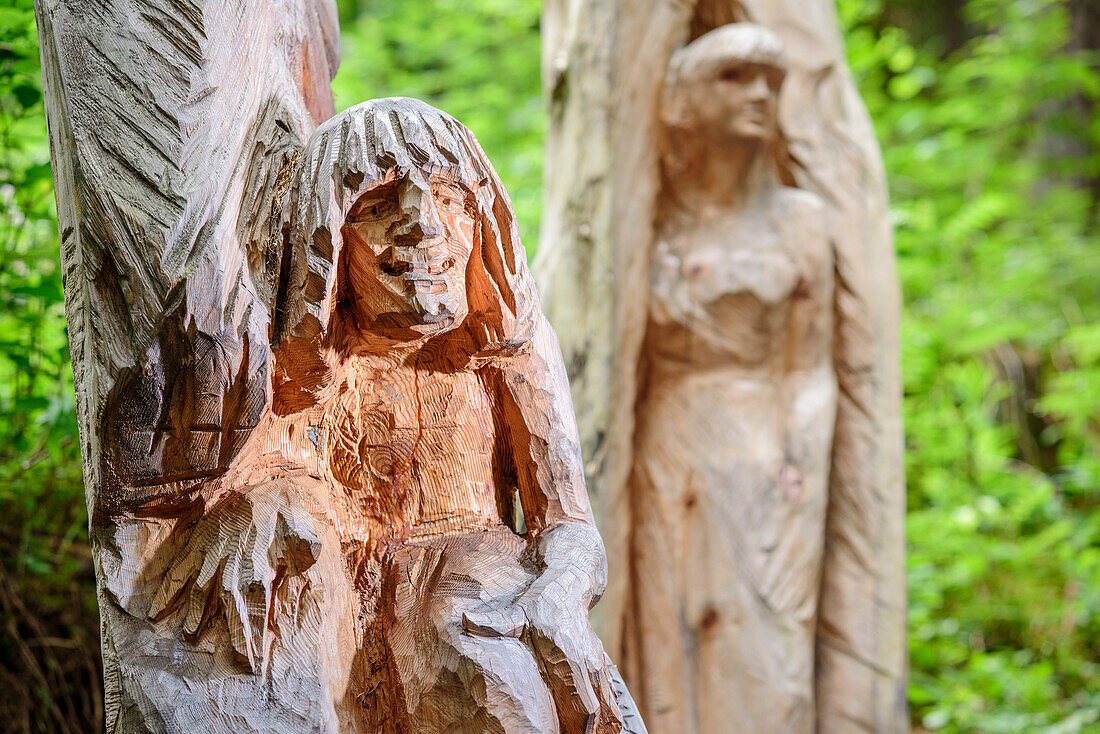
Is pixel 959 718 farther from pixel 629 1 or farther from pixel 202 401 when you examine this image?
pixel 202 401

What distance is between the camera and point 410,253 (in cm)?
112

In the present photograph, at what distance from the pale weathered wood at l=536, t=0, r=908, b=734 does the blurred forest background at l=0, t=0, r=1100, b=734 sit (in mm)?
1377

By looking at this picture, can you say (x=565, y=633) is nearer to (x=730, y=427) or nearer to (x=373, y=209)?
(x=373, y=209)

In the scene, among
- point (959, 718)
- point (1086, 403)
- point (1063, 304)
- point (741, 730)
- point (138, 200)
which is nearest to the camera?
point (138, 200)

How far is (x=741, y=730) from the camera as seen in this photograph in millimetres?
2242

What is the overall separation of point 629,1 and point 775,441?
3.48ft

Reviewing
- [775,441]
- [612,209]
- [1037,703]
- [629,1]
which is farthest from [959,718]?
[629,1]

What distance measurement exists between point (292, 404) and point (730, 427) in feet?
4.34

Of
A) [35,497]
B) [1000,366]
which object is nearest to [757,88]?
[35,497]

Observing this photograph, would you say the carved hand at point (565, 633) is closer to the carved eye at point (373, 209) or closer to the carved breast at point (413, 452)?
the carved breast at point (413, 452)

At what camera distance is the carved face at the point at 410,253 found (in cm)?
112

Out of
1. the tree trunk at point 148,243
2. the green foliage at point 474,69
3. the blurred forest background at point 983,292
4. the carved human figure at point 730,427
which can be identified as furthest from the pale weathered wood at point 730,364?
the green foliage at point 474,69

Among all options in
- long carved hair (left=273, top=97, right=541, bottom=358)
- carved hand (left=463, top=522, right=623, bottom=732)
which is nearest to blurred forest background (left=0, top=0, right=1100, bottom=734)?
long carved hair (left=273, top=97, right=541, bottom=358)

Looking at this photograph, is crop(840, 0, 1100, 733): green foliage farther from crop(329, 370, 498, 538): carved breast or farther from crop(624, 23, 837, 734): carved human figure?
crop(329, 370, 498, 538): carved breast
